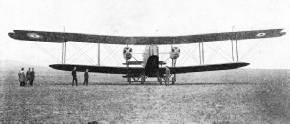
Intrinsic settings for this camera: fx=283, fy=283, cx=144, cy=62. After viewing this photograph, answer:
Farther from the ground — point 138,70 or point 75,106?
point 138,70

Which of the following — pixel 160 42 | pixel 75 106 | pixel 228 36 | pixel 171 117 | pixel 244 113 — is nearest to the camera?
pixel 171 117

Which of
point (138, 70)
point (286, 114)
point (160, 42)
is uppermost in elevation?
point (160, 42)

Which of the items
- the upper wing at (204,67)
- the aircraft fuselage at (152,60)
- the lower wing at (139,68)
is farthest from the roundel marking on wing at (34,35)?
the upper wing at (204,67)

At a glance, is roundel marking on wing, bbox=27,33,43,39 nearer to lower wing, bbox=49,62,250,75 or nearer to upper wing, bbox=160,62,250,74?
lower wing, bbox=49,62,250,75

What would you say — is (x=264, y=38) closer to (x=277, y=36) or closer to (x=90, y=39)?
(x=277, y=36)

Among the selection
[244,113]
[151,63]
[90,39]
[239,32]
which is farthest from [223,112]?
[90,39]

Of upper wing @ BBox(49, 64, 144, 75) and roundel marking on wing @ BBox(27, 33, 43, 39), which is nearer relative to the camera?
roundel marking on wing @ BBox(27, 33, 43, 39)

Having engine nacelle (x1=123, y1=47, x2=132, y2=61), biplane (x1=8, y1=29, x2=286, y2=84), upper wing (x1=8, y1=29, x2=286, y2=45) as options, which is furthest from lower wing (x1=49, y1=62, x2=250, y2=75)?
upper wing (x1=8, y1=29, x2=286, y2=45)

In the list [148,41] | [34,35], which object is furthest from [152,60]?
[34,35]
